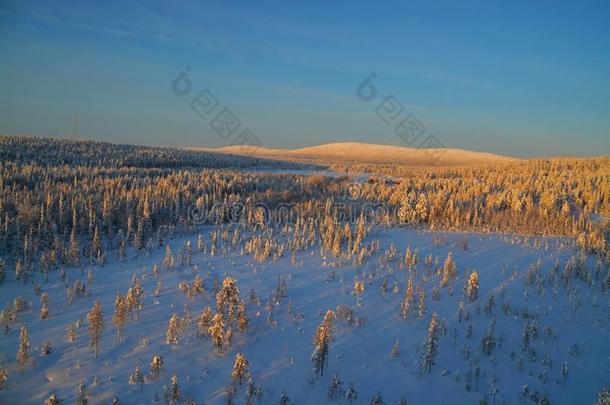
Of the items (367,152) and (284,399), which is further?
(367,152)

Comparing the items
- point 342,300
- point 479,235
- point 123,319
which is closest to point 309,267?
point 342,300

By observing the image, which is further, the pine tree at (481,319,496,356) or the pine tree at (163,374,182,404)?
the pine tree at (481,319,496,356)

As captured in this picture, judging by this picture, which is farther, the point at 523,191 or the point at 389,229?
Answer: the point at 523,191

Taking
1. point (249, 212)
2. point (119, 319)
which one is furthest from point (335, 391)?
point (249, 212)

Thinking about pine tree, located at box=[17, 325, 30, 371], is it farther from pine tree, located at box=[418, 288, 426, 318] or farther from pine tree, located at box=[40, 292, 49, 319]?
pine tree, located at box=[418, 288, 426, 318]

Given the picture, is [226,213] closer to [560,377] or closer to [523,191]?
[560,377]

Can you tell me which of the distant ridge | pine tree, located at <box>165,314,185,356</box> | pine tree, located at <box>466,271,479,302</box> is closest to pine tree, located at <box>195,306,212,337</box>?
pine tree, located at <box>165,314,185,356</box>

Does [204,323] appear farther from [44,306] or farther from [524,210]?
[524,210]

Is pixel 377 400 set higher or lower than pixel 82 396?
higher
